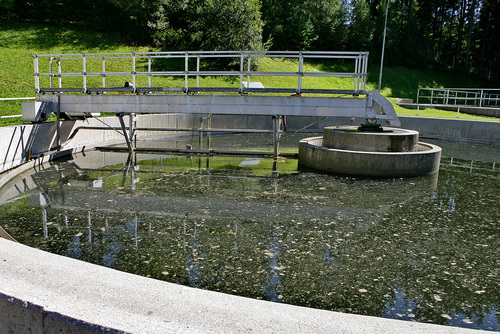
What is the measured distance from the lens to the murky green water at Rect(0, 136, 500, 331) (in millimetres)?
4340

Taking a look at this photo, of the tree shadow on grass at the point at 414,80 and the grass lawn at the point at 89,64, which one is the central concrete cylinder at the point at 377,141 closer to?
the grass lawn at the point at 89,64

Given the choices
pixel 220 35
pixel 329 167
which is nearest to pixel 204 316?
pixel 329 167

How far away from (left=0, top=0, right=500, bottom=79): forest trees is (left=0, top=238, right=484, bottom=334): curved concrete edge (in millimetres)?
23966

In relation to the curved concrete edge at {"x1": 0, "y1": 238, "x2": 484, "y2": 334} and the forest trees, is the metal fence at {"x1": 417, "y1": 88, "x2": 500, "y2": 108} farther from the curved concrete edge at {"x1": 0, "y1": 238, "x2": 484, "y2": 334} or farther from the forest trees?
the curved concrete edge at {"x1": 0, "y1": 238, "x2": 484, "y2": 334}

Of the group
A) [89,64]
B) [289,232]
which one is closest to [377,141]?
[289,232]

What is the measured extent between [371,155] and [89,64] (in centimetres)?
1861

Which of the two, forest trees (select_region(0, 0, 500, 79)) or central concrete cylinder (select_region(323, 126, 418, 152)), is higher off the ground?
forest trees (select_region(0, 0, 500, 79))

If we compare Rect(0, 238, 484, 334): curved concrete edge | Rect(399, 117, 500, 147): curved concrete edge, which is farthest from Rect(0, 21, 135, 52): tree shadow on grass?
Rect(0, 238, 484, 334): curved concrete edge

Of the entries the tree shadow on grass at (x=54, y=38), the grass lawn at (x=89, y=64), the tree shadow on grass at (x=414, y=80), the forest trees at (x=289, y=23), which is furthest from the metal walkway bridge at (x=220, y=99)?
the tree shadow on grass at (x=414, y=80)

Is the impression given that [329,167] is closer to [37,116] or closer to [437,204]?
[437,204]

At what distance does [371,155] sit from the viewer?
10227 mm

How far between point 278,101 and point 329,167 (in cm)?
232

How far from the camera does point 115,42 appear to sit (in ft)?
89.4

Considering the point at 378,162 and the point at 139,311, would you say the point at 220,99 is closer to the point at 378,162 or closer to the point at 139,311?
the point at 378,162
